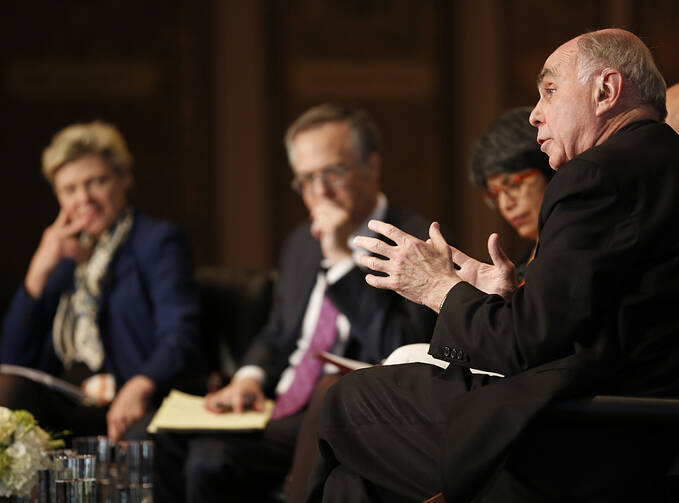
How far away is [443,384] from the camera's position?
1.91 meters

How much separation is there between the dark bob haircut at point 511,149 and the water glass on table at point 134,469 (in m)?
1.25

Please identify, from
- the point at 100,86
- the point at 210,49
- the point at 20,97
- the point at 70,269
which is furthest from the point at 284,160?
the point at 70,269

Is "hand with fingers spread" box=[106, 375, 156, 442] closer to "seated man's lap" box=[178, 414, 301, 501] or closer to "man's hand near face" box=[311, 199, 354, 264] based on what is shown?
"seated man's lap" box=[178, 414, 301, 501]

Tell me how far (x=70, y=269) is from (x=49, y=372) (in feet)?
1.36

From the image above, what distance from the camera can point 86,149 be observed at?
12.8ft

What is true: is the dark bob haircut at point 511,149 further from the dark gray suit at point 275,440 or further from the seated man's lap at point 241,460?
the seated man's lap at point 241,460

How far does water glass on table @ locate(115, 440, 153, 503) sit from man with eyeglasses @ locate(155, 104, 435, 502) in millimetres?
241

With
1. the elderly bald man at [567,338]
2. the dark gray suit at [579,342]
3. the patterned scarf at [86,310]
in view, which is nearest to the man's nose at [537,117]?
the elderly bald man at [567,338]

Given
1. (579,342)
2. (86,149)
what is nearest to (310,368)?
(86,149)

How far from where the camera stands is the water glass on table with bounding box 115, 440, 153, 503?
2.72m

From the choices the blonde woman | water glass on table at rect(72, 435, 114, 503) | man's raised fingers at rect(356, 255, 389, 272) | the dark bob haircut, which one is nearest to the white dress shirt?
the blonde woman

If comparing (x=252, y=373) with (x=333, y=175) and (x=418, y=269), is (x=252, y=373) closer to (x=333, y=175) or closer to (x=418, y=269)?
(x=333, y=175)

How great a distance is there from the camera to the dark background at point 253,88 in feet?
19.8

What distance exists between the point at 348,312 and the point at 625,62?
4.46 feet
